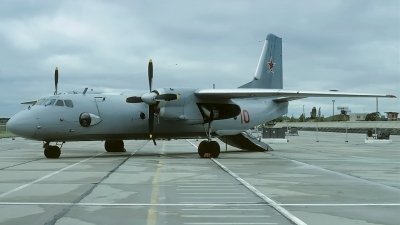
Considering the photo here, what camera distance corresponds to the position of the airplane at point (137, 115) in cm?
2189

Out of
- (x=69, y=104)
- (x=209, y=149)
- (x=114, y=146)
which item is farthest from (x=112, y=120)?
(x=114, y=146)

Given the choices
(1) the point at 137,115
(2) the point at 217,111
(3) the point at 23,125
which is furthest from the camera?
(2) the point at 217,111

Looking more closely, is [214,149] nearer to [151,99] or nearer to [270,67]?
[151,99]

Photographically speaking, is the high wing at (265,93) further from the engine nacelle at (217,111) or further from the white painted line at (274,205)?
the white painted line at (274,205)

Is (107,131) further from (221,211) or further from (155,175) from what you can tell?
(221,211)

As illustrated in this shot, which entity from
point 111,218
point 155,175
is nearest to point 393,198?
point 111,218

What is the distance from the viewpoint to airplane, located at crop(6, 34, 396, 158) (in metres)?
21.9

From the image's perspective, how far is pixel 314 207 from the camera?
914cm

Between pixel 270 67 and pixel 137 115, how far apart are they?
1105 cm

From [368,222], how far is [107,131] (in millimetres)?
17457

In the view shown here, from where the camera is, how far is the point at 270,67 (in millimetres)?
30969

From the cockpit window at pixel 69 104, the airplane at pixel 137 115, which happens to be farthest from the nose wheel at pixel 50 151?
the cockpit window at pixel 69 104

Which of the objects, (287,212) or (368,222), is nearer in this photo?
(368,222)

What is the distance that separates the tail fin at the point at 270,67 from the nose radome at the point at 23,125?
1410cm
